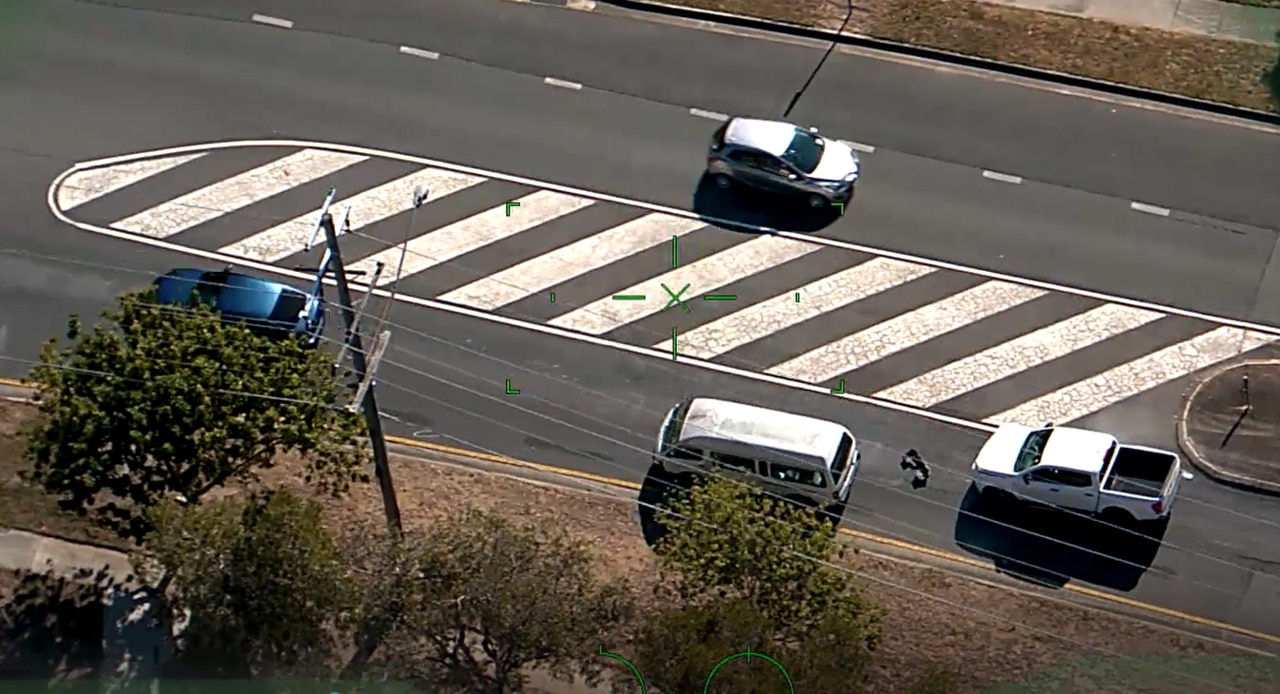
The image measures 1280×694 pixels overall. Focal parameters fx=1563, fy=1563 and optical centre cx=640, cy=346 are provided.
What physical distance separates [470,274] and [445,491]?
5.77m

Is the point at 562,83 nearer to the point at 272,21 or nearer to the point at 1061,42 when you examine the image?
the point at 272,21

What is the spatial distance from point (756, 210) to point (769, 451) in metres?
7.80

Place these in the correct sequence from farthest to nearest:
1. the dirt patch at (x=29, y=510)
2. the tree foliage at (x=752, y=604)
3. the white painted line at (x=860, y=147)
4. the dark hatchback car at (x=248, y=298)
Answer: the white painted line at (x=860, y=147), the dark hatchback car at (x=248, y=298), the dirt patch at (x=29, y=510), the tree foliage at (x=752, y=604)

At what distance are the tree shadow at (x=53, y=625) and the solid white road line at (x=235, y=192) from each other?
9061mm

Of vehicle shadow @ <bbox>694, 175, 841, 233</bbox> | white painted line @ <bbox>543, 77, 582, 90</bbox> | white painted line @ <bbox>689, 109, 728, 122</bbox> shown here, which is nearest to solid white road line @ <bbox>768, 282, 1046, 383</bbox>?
vehicle shadow @ <bbox>694, 175, 841, 233</bbox>

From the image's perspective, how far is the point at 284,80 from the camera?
3909cm

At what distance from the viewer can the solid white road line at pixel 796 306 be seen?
1352 inches

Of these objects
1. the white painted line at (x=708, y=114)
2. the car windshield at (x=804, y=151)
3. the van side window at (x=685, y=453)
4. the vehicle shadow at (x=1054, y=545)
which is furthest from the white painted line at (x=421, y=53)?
the vehicle shadow at (x=1054, y=545)

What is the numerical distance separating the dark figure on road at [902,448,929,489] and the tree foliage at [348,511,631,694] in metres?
7.29

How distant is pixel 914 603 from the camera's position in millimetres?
30250

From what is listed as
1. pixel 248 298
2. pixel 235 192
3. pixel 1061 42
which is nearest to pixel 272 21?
pixel 235 192

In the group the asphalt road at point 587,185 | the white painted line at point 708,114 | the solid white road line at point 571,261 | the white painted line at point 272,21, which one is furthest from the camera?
the white painted line at point 272,21

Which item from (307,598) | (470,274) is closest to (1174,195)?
(470,274)

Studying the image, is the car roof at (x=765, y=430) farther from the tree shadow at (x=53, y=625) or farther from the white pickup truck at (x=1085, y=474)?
the tree shadow at (x=53, y=625)
